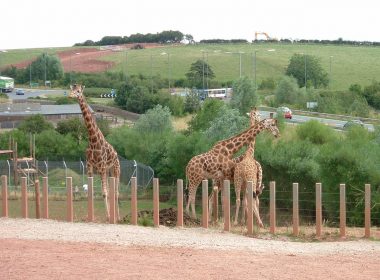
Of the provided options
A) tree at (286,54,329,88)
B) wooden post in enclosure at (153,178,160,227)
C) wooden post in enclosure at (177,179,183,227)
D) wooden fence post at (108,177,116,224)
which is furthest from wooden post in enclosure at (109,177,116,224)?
tree at (286,54,329,88)

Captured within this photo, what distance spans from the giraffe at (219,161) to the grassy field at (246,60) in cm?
9433

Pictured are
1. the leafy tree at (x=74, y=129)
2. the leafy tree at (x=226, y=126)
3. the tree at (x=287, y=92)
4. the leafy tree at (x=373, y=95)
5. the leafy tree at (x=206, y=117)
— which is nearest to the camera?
the leafy tree at (x=226, y=126)

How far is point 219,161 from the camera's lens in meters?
25.8

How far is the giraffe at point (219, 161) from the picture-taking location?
25.7 metres

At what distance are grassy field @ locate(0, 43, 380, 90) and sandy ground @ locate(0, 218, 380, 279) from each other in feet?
330

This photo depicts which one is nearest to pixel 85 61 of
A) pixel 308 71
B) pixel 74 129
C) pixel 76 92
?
pixel 308 71

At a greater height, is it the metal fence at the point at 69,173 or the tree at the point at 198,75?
the tree at the point at 198,75

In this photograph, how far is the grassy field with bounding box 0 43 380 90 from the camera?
13550 centimetres

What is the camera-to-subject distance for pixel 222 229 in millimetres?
21734

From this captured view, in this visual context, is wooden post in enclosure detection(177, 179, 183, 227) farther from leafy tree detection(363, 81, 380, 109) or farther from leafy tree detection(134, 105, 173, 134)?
leafy tree detection(363, 81, 380, 109)

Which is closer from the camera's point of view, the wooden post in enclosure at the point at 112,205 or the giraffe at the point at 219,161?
the wooden post in enclosure at the point at 112,205

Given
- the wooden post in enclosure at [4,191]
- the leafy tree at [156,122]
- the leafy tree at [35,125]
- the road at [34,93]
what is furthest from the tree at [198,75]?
the wooden post in enclosure at [4,191]

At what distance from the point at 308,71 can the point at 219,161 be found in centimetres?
9764

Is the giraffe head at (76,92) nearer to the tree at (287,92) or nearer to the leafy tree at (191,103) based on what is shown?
the leafy tree at (191,103)
